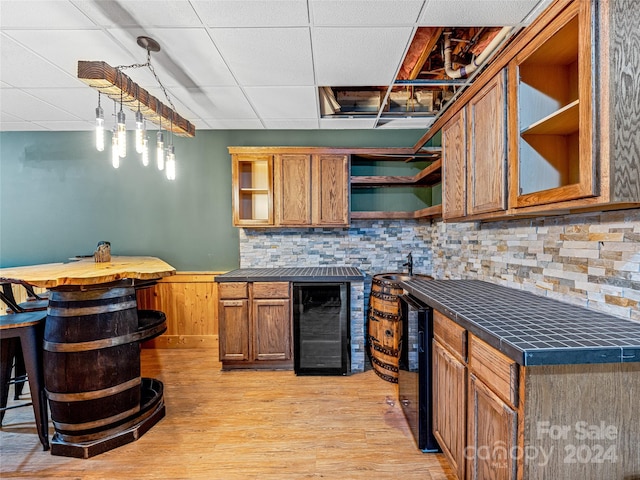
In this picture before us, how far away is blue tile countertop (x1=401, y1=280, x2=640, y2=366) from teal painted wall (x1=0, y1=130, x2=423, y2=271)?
2320mm

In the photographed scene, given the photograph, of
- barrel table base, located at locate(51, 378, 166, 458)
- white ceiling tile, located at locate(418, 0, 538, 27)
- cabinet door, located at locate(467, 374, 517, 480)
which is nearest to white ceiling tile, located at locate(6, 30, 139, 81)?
white ceiling tile, located at locate(418, 0, 538, 27)

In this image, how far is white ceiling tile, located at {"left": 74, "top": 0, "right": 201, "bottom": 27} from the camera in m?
1.56

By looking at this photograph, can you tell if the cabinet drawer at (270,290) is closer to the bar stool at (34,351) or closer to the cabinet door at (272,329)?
the cabinet door at (272,329)

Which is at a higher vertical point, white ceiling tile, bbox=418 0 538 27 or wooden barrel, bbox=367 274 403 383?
white ceiling tile, bbox=418 0 538 27

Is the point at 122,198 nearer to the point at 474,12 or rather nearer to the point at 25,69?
the point at 25,69

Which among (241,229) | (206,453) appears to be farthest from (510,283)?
(241,229)

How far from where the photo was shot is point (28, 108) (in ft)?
9.27

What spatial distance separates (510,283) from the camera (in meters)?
1.93

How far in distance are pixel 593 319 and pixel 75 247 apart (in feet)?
15.3

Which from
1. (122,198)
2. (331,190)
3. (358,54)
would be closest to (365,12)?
(358,54)

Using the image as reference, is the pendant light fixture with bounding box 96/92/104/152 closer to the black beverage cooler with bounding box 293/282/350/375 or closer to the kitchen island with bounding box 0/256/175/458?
the kitchen island with bounding box 0/256/175/458

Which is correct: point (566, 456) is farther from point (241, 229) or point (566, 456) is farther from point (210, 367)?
point (241, 229)

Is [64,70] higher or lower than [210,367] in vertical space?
higher

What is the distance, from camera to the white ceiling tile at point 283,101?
248cm
